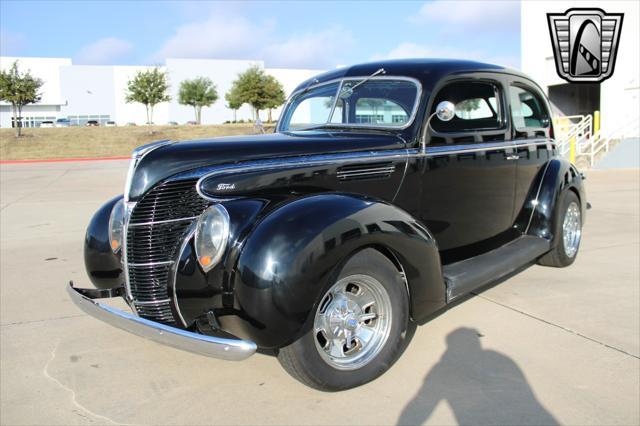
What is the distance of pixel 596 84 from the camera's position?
28234mm

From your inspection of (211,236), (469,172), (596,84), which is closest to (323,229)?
(211,236)

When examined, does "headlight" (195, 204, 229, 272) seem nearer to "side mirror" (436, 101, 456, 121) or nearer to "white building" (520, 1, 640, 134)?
"side mirror" (436, 101, 456, 121)

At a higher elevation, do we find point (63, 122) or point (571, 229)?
point (63, 122)

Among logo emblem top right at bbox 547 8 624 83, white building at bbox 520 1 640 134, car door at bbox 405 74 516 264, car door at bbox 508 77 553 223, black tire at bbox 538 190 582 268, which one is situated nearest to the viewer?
car door at bbox 405 74 516 264

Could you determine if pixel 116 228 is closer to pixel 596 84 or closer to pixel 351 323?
pixel 351 323

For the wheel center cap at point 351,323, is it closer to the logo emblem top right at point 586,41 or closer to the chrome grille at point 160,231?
the chrome grille at point 160,231

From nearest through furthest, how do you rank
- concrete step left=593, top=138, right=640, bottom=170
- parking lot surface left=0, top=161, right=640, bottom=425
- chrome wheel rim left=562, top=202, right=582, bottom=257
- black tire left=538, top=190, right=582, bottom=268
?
parking lot surface left=0, top=161, right=640, bottom=425 → black tire left=538, top=190, right=582, bottom=268 → chrome wheel rim left=562, top=202, right=582, bottom=257 → concrete step left=593, top=138, right=640, bottom=170

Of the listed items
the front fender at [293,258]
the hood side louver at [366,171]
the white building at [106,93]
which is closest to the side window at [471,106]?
the hood side louver at [366,171]

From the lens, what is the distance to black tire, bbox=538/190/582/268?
4.80 m

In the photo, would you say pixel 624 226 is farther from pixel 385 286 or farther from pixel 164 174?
pixel 164 174

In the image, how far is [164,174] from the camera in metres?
2.87

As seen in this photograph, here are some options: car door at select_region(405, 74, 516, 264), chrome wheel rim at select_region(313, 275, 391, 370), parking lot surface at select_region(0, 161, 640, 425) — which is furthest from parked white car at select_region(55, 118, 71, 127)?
chrome wheel rim at select_region(313, 275, 391, 370)

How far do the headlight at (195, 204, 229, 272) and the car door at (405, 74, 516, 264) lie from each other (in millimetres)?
1446

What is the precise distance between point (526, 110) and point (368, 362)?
3170 millimetres
